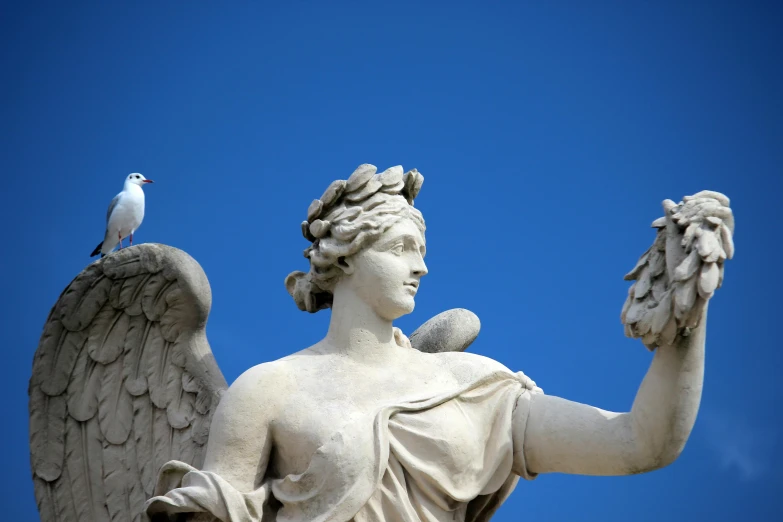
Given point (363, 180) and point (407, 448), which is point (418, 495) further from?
point (363, 180)

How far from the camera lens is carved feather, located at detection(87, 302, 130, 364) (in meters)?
11.1

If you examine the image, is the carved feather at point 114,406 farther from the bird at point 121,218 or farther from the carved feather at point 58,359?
the bird at point 121,218

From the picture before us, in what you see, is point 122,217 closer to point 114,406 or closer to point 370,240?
point 114,406

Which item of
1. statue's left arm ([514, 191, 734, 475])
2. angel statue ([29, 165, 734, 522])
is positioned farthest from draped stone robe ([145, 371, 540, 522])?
statue's left arm ([514, 191, 734, 475])

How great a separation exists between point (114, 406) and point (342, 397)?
190cm

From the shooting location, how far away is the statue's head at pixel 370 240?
33.6 ft

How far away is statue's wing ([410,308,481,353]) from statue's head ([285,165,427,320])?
3.15 feet

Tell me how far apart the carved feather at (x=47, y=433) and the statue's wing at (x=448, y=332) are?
2444mm

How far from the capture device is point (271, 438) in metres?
10.0

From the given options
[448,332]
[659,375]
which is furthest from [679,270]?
[448,332]

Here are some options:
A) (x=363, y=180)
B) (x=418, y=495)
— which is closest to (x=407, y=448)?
(x=418, y=495)

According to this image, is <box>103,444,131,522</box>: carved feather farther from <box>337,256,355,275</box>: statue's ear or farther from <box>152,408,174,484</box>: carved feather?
<box>337,256,355,275</box>: statue's ear

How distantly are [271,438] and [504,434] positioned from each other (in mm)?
1423

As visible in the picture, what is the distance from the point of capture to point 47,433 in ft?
36.0
